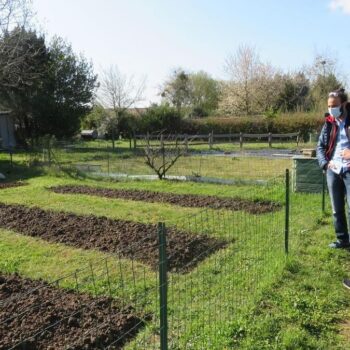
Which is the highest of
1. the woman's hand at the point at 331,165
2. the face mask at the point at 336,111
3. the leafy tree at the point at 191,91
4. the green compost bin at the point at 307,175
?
the leafy tree at the point at 191,91

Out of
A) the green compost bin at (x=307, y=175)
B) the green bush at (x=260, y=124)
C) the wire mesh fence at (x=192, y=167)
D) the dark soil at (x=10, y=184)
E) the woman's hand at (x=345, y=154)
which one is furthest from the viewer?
the green bush at (x=260, y=124)

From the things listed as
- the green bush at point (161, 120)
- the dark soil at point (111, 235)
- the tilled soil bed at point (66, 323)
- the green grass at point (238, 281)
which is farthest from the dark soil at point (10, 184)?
the green bush at point (161, 120)

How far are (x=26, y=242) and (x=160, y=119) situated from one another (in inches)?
1116

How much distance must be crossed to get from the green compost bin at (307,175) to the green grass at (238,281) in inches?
41.0

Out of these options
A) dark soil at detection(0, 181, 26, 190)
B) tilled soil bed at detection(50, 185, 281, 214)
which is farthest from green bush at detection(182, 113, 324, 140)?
dark soil at detection(0, 181, 26, 190)

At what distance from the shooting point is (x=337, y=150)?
17.4 ft

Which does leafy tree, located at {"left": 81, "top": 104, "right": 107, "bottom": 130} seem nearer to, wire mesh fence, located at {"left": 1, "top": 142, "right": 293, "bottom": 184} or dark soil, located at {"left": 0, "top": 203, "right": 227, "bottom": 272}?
wire mesh fence, located at {"left": 1, "top": 142, "right": 293, "bottom": 184}

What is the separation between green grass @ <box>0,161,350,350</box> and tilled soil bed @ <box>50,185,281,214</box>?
0.49 m

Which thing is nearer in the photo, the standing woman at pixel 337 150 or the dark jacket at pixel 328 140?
the standing woman at pixel 337 150

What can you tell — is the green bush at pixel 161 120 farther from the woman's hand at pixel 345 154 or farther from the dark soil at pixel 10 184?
the woman's hand at pixel 345 154

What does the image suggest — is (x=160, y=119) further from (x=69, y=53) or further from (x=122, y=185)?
(x=122, y=185)

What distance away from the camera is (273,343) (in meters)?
3.55

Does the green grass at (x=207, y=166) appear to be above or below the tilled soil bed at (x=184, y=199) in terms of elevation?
above

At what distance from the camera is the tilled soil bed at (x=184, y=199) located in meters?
8.66
